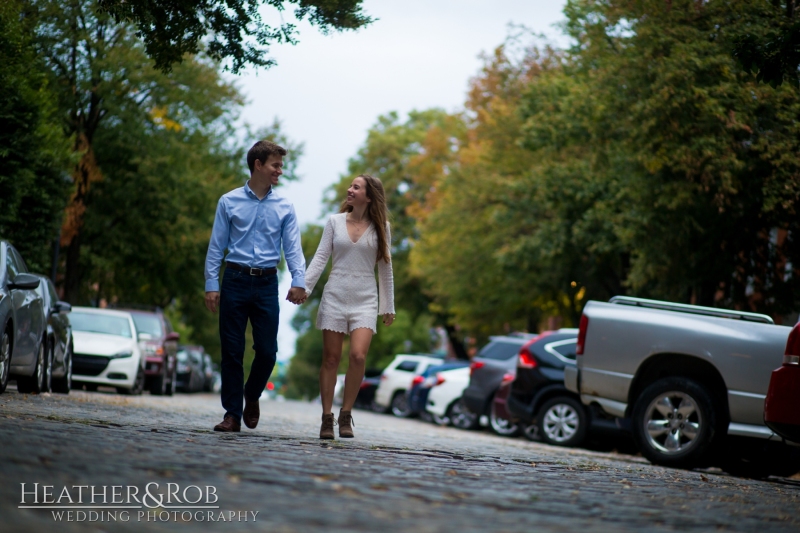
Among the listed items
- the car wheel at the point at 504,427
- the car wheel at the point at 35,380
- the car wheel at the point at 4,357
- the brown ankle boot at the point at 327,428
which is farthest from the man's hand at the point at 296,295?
the car wheel at the point at 504,427

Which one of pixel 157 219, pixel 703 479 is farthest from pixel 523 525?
pixel 157 219

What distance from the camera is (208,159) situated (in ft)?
124

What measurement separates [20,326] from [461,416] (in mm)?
14870

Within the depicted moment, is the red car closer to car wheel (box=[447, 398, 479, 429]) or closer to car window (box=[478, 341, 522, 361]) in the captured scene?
car window (box=[478, 341, 522, 361])

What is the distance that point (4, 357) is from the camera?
13.2 meters

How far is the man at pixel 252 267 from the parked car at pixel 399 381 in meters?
25.7

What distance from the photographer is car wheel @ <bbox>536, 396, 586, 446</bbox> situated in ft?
59.5

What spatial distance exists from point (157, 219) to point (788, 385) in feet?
85.7

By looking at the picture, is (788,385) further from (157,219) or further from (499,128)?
(499,128)

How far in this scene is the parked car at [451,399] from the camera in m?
27.3

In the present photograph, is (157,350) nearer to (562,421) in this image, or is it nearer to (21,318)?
(562,421)

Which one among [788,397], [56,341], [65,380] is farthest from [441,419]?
[788,397]

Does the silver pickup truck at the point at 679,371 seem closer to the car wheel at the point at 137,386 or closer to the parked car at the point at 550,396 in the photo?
the parked car at the point at 550,396

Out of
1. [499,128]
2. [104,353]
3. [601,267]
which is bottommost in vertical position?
[104,353]
